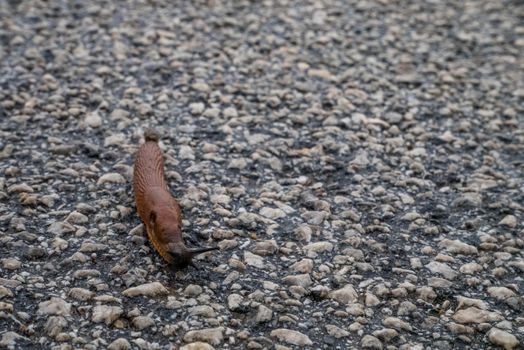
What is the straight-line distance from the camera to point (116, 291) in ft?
16.1

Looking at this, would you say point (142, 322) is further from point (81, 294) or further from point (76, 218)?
point (76, 218)

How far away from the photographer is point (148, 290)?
4871 mm

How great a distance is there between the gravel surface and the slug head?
118 mm

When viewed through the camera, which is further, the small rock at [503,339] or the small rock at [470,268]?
the small rock at [470,268]

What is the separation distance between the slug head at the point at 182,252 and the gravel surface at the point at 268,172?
0.12 m

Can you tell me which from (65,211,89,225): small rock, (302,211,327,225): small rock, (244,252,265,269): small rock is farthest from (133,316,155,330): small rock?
(302,211,327,225): small rock

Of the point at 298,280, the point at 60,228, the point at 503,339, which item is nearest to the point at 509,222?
the point at 503,339

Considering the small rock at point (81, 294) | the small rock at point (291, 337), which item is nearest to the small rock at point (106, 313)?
the small rock at point (81, 294)

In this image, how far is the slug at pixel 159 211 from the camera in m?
5.05

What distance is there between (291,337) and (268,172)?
7.68ft

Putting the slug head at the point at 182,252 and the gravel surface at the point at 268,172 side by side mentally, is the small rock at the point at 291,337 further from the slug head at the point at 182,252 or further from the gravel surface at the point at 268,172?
the slug head at the point at 182,252

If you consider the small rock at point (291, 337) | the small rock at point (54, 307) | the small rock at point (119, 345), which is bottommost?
the small rock at point (291, 337)

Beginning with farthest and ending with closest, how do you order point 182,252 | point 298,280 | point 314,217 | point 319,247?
point 314,217 → point 319,247 → point 298,280 → point 182,252

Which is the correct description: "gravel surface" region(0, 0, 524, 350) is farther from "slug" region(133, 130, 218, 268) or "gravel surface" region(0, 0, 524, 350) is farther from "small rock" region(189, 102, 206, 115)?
"slug" region(133, 130, 218, 268)
